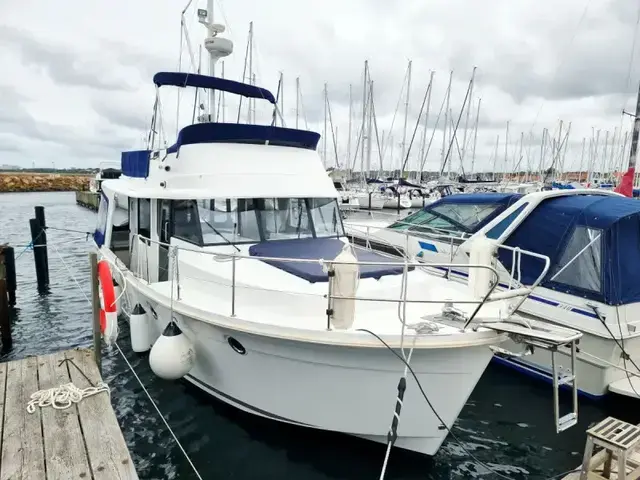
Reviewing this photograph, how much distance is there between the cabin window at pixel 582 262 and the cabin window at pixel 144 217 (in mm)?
6690

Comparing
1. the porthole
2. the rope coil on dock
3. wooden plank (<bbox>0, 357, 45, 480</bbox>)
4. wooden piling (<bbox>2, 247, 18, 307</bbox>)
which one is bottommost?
wooden piling (<bbox>2, 247, 18, 307</bbox>)

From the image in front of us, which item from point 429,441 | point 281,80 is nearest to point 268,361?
point 429,441

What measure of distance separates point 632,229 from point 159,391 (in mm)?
7812

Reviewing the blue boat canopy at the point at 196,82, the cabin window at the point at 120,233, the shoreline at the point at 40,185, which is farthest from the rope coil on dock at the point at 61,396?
the shoreline at the point at 40,185

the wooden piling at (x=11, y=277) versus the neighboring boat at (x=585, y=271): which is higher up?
the neighboring boat at (x=585, y=271)

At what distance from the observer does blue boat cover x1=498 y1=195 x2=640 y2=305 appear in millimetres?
6949

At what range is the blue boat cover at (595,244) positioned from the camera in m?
6.95

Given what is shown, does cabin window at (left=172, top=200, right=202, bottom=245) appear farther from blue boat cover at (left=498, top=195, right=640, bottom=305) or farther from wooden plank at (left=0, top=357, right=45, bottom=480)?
blue boat cover at (left=498, top=195, right=640, bottom=305)

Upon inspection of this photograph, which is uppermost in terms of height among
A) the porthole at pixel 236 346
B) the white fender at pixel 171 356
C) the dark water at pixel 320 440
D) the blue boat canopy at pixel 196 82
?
the blue boat canopy at pixel 196 82

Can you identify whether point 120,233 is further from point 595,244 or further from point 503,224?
point 595,244

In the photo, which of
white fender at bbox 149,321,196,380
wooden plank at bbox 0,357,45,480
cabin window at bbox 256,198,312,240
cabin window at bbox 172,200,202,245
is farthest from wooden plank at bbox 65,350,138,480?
cabin window at bbox 256,198,312,240

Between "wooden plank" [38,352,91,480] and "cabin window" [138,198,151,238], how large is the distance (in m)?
3.30

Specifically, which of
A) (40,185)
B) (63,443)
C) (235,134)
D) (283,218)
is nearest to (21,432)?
(63,443)

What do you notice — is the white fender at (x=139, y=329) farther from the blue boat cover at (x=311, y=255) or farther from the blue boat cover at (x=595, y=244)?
the blue boat cover at (x=595, y=244)
